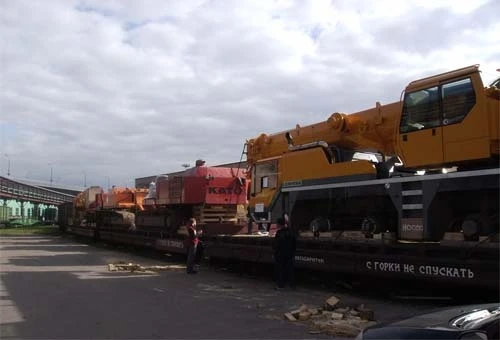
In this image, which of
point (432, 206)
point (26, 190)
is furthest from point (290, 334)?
point (26, 190)

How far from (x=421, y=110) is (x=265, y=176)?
5.74m

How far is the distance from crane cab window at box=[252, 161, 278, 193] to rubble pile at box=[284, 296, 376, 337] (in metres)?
5.47

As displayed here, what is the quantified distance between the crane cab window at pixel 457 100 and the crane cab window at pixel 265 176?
5.64 m

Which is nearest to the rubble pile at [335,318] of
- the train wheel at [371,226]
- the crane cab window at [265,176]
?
the train wheel at [371,226]

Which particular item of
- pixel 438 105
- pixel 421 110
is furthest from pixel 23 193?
pixel 438 105

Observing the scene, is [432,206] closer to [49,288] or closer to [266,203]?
[266,203]

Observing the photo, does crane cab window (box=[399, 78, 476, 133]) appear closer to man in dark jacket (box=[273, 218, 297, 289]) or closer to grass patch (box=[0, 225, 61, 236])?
man in dark jacket (box=[273, 218, 297, 289])

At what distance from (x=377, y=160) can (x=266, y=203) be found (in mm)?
3576

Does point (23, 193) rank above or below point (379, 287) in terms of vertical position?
above

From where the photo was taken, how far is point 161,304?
416 inches

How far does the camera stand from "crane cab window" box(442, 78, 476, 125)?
9.38m

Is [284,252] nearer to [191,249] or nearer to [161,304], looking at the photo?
[161,304]

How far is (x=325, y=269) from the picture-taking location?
39.1 ft

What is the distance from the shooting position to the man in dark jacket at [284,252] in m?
12.6
